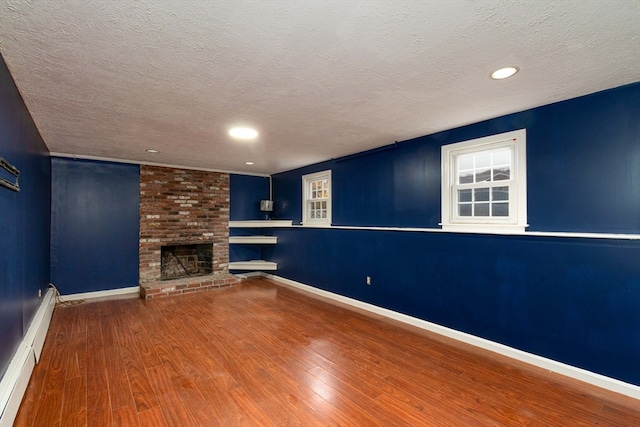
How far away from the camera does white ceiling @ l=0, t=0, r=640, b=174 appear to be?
57.1 inches

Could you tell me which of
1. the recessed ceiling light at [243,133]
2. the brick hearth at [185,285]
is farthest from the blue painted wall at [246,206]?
the recessed ceiling light at [243,133]

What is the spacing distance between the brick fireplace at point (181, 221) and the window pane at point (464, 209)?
4.31 m

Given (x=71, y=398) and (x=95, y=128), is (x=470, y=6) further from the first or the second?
(x=95, y=128)

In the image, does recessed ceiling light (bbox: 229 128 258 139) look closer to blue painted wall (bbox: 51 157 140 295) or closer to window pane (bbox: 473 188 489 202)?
window pane (bbox: 473 188 489 202)

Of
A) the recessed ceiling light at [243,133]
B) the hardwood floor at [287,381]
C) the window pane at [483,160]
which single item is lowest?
the hardwood floor at [287,381]

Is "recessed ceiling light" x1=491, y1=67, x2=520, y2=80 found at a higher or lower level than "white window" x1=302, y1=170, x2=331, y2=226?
higher

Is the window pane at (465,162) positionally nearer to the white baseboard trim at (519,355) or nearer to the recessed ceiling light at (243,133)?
the white baseboard trim at (519,355)

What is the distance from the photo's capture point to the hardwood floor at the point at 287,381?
1990 mm

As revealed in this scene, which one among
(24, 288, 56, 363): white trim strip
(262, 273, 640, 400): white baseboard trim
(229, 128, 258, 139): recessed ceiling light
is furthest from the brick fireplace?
(262, 273, 640, 400): white baseboard trim

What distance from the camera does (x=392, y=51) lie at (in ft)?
5.88

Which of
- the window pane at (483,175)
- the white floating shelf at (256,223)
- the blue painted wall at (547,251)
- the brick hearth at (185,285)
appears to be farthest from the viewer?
the white floating shelf at (256,223)

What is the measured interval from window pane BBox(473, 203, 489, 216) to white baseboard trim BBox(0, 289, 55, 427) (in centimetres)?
408

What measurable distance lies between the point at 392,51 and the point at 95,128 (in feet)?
11.0

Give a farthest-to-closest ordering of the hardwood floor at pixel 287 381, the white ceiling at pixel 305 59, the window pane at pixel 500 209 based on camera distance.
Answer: the window pane at pixel 500 209 → the hardwood floor at pixel 287 381 → the white ceiling at pixel 305 59
